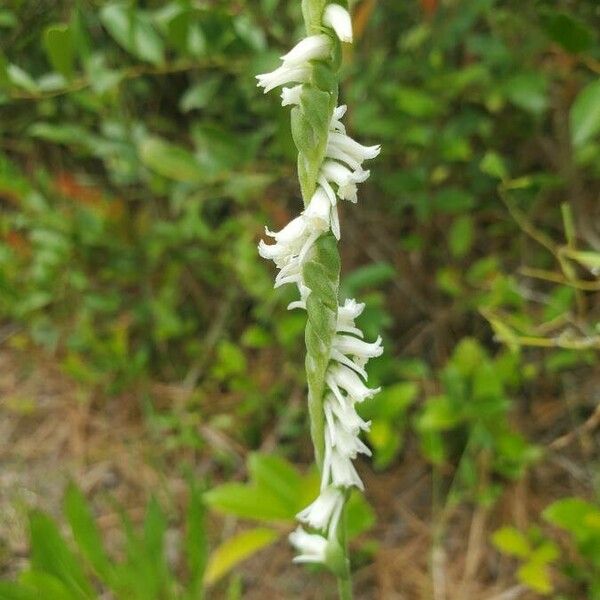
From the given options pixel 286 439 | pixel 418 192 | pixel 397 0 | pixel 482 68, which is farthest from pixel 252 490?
pixel 397 0

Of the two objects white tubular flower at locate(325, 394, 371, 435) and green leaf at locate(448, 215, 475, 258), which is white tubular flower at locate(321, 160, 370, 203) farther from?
green leaf at locate(448, 215, 475, 258)

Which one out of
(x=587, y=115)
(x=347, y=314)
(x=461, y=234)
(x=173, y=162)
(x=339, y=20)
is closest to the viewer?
(x=339, y=20)

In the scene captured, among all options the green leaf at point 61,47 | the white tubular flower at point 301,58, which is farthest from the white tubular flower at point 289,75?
the green leaf at point 61,47

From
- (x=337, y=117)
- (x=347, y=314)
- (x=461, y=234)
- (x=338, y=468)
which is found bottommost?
(x=338, y=468)

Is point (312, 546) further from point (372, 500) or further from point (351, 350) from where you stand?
point (372, 500)

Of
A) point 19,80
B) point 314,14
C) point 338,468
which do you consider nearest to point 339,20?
point 314,14

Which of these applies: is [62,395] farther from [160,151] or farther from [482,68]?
[482,68]

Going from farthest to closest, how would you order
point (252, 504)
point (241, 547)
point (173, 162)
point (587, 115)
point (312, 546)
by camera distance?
1. point (173, 162)
2. point (241, 547)
3. point (252, 504)
4. point (587, 115)
5. point (312, 546)
